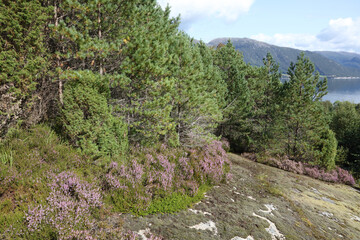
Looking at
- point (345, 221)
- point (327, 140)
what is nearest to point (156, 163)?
point (345, 221)

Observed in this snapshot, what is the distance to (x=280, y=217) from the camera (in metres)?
6.18

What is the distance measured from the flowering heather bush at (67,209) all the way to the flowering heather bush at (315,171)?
16.5 metres

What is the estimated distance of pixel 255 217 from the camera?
5.73 meters

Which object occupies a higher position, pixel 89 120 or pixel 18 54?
pixel 18 54

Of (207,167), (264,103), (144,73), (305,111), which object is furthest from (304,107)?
(144,73)

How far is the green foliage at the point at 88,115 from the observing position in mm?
5578

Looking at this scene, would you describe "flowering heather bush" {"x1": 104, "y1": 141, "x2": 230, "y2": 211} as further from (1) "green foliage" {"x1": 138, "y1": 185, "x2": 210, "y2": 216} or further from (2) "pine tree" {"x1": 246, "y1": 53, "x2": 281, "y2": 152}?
(2) "pine tree" {"x1": 246, "y1": 53, "x2": 281, "y2": 152}

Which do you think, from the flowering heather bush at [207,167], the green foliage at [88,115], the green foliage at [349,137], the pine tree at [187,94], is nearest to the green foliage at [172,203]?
the flowering heather bush at [207,167]

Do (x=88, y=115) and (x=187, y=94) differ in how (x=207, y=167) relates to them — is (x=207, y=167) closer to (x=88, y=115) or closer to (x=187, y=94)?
(x=187, y=94)

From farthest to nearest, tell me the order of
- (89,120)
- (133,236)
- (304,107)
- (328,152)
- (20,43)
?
1. (304,107)
2. (328,152)
3. (89,120)
4. (20,43)
5. (133,236)

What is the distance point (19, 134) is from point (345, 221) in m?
11.8

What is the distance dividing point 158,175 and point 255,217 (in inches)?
125

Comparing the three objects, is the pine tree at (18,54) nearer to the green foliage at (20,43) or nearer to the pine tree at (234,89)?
the green foliage at (20,43)

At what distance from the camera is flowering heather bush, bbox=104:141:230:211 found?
16.7 ft
